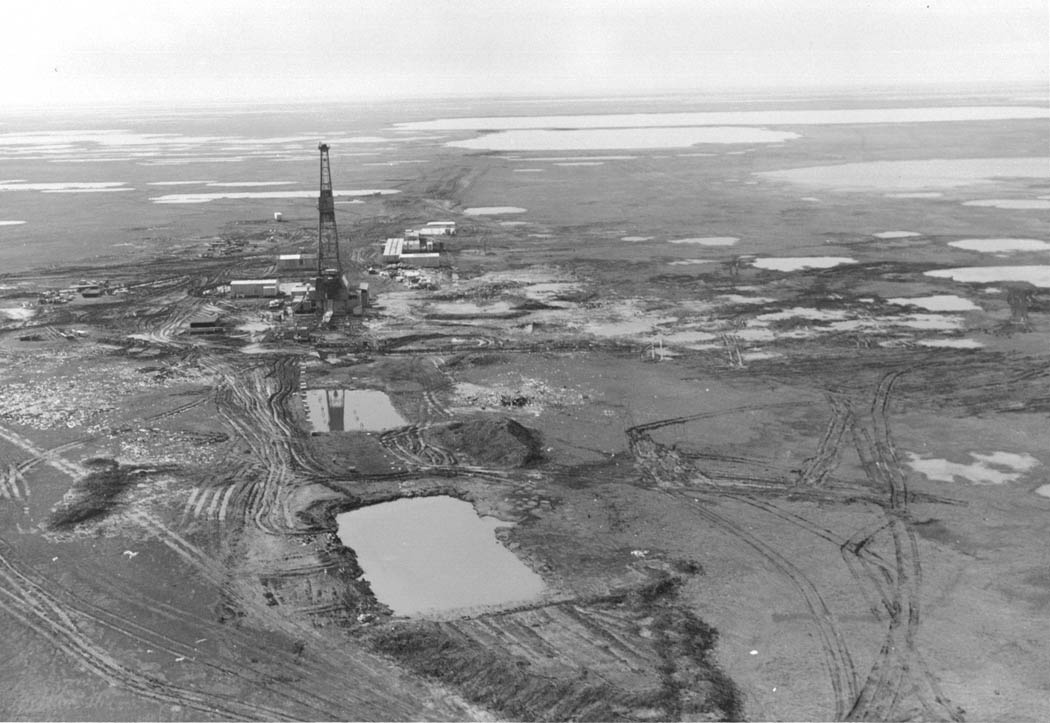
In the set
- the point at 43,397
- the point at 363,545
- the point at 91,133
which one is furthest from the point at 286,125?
the point at 363,545

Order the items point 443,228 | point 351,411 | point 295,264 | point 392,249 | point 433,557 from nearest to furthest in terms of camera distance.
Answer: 1. point 433,557
2. point 351,411
3. point 295,264
4. point 392,249
5. point 443,228

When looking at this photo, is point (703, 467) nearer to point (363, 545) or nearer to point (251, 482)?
point (363, 545)

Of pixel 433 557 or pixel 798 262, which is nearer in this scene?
pixel 433 557

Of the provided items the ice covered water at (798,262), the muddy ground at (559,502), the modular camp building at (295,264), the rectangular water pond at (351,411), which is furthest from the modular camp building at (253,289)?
the ice covered water at (798,262)

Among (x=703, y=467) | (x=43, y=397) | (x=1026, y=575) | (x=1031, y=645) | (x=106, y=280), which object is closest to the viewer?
(x=1031, y=645)

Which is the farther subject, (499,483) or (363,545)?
(499,483)

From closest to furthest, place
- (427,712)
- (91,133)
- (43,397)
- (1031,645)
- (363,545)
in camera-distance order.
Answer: (427,712), (1031,645), (363,545), (43,397), (91,133)

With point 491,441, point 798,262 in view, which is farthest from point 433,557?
point 798,262

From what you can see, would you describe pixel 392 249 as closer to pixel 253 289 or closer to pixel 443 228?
pixel 443 228
